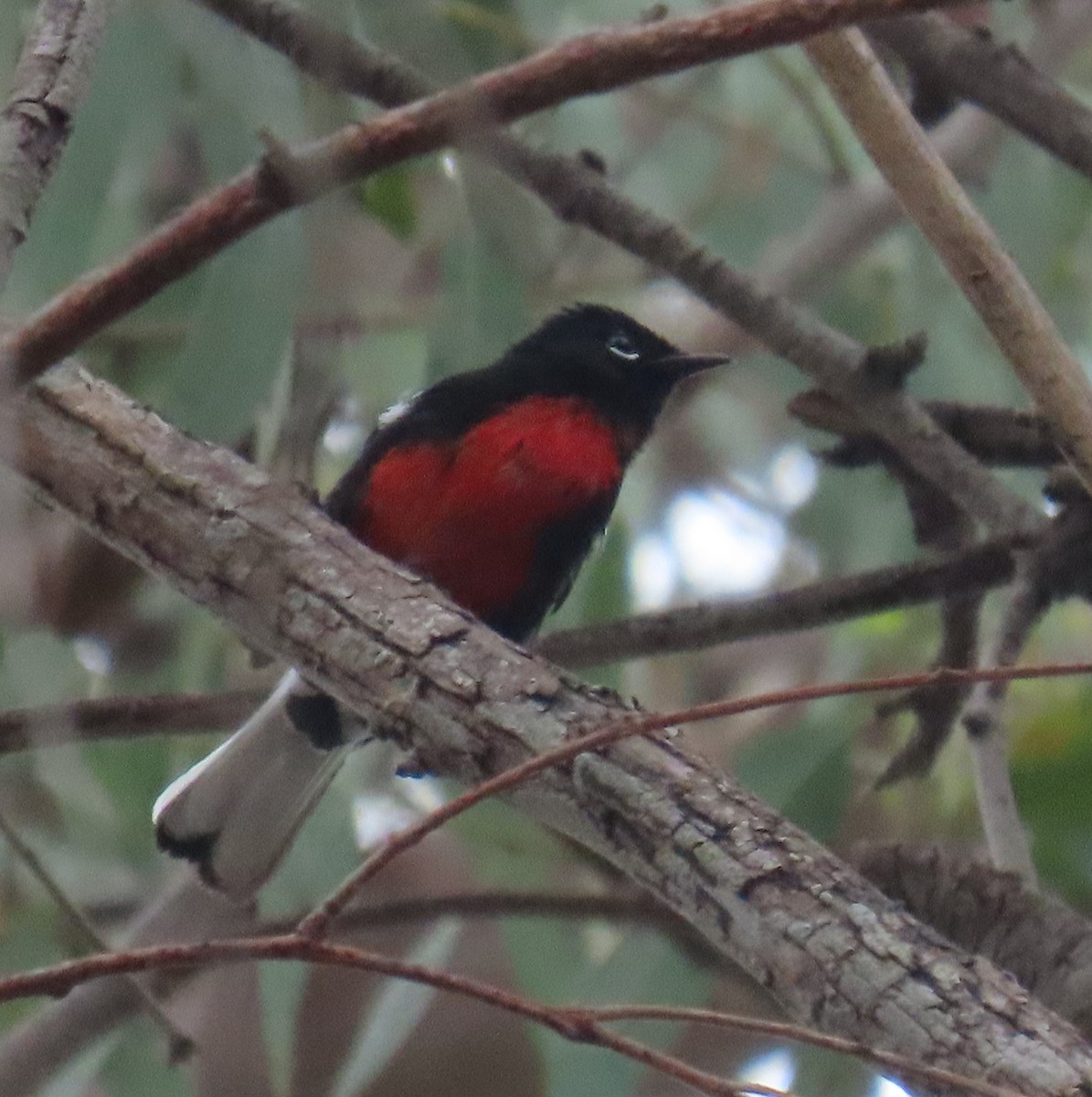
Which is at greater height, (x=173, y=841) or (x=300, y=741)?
(x=300, y=741)

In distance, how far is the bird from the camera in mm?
3236

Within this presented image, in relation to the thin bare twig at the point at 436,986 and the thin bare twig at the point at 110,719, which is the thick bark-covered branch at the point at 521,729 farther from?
the thin bare twig at the point at 110,719

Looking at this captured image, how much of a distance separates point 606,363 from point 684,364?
0.19 metres

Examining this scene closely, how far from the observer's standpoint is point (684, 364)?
4.07 m

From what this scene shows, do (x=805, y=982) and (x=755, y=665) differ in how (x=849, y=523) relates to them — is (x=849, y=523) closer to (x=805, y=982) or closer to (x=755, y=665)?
(x=755, y=665)

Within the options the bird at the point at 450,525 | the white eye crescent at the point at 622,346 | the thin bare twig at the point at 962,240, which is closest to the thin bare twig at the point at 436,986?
the thin bare twig at the point at 962,240

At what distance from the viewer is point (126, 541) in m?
2.38

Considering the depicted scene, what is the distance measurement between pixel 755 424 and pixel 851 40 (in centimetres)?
408

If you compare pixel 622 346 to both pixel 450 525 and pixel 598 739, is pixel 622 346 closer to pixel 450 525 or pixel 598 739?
pixel 450 525

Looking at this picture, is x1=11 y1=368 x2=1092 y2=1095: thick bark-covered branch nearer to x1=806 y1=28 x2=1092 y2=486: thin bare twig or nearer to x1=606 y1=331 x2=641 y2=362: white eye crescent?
x1=806 y1=28 x2=1092 y2=486: thin bare twig

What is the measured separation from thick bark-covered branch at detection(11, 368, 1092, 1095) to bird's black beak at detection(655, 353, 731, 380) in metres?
1.79

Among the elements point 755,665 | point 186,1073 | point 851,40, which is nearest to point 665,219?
point 851,40

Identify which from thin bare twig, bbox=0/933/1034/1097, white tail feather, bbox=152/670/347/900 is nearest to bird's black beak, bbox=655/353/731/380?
white tail feather, bbox=152/670/347/900

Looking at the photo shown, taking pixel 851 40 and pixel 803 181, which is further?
pixel 803 181
